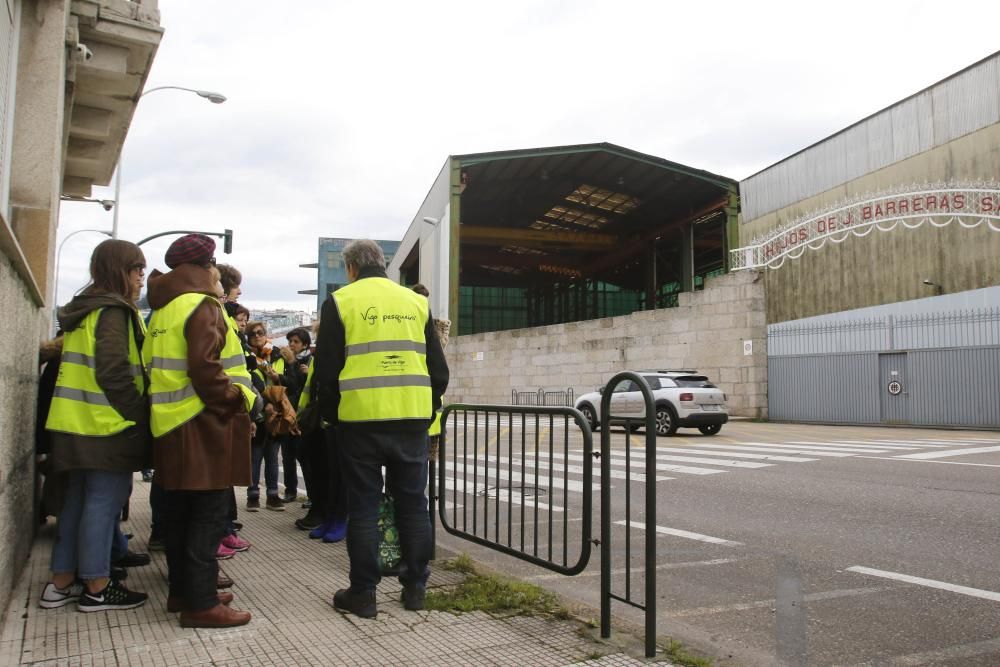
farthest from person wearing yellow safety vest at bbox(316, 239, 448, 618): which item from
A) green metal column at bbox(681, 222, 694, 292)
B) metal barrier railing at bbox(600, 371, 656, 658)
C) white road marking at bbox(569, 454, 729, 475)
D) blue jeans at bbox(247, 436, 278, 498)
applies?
green metal column at bbox(681, 222, 694, 292)

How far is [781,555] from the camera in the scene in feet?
19.0

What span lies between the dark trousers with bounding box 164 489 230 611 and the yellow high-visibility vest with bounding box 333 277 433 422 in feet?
2.49

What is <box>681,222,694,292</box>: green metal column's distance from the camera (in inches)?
1523

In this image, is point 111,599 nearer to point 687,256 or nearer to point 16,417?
point 16,417

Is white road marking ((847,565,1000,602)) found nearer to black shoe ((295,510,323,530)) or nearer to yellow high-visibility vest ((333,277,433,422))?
yellow high-visibility vest ((333,277,433,422))

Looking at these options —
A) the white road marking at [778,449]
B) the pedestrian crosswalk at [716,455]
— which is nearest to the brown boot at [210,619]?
the pedestrian crosswalk at [716,455]

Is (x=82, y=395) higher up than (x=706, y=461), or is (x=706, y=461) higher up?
(x=82, y=395)

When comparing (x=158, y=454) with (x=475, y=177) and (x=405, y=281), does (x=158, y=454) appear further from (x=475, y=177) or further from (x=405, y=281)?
(x=405, y=281)

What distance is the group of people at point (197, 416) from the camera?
3793mm

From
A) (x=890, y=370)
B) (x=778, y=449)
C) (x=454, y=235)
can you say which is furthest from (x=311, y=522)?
(x=454, y=235)

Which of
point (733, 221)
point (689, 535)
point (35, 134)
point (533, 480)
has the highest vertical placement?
point (733, 221)

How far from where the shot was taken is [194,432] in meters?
3.79

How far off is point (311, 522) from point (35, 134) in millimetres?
3630

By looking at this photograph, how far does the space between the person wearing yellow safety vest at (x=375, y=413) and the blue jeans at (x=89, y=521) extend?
3.64ft
